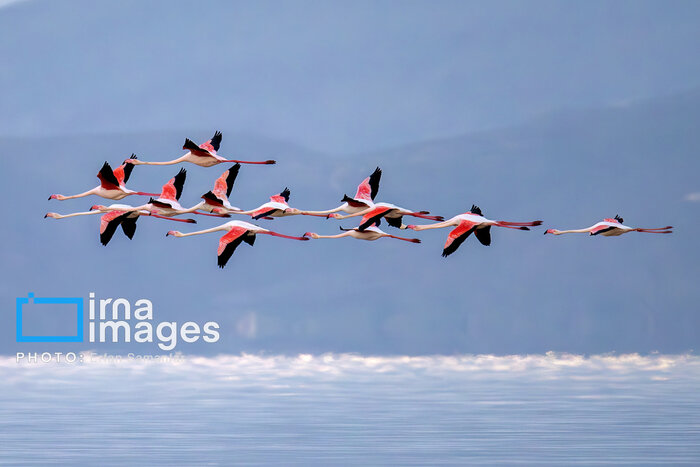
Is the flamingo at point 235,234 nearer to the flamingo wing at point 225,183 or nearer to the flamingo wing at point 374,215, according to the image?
the flamingo wing at point 225,183

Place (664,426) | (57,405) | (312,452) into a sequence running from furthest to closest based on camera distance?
(57,405)
(664,426)
(312,452)

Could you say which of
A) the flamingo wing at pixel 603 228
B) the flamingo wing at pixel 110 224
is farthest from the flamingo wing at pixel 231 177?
the flamingo wing at pixel 603 228

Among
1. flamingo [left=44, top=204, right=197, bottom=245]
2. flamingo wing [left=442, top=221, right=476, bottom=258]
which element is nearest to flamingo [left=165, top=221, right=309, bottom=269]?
flamingo [left=44, top=204, right=197, bottom=245]

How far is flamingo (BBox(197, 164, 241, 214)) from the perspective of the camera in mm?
33906

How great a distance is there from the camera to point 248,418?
4481 centimetres

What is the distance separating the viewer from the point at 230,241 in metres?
33.4

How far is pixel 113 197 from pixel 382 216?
21.6ft

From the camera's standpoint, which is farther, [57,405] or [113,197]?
[57,405]

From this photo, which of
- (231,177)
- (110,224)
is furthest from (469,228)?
(110,224)

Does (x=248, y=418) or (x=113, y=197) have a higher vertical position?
(x=113, y=197)

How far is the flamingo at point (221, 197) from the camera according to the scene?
3391 centimetres

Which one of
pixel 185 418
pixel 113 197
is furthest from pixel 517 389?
pixel 113 197

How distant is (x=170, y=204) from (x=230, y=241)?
1767 millimetres

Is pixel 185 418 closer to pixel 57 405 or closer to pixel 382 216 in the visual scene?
pixel 57 405
